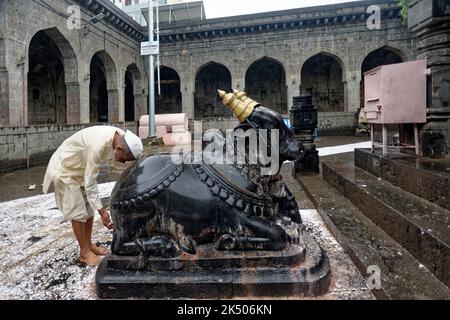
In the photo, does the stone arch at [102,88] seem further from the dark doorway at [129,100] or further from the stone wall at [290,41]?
the stone wall at [290,41]

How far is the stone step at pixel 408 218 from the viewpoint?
1.94 m

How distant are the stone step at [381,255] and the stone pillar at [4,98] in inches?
394

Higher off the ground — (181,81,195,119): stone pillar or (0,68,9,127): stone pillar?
(181,81,195,119): stone pillar

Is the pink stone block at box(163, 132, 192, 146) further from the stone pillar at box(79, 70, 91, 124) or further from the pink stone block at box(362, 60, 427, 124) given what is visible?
the pink stone block at box(362, 60, 427, 124)

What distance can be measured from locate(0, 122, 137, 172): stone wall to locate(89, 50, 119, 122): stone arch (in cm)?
605

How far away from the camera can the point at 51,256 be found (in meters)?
2.53

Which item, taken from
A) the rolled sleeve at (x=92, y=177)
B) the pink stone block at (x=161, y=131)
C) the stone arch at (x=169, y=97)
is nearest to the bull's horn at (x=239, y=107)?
the rolled sleeve at (x=92, y=177)

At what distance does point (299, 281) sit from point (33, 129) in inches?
394

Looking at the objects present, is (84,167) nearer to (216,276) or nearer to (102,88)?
(216,276)

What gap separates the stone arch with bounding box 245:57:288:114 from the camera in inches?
854

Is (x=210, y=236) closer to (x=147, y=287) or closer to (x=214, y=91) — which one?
(x=147, y=287)

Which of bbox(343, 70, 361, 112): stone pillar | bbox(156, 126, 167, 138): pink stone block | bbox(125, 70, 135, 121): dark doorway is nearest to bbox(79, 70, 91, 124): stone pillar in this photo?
bbox(156, 126, 167, 138): pink stone block

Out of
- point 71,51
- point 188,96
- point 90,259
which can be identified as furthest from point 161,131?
point 90,259
